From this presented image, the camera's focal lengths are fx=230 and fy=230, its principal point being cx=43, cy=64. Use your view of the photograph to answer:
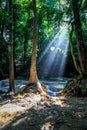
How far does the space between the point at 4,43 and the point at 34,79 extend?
14467 mm

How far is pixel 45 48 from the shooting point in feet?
114

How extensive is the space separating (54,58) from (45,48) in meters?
2.28

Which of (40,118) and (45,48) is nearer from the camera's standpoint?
(40,118)

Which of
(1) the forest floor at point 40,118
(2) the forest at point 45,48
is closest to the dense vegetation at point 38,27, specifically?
(2) the forest at point 45,48

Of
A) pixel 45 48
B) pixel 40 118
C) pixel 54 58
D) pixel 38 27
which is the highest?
pixel 38 27

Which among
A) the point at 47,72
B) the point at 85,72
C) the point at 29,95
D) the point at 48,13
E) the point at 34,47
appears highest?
the point at 48,13

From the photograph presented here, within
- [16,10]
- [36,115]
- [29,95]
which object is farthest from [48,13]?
[16,10]

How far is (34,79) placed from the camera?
12367 millimetres

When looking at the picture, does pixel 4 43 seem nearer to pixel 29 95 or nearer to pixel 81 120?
pixel 29 95

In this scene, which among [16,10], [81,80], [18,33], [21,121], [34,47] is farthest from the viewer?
[18,33]

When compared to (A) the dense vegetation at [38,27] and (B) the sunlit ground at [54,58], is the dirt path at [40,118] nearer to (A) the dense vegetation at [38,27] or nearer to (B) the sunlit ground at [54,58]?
(A) the dense vegetation at [38,27]

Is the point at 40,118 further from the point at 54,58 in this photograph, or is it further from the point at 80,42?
the point at 54,58

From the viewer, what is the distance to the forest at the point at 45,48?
11891 millimetres

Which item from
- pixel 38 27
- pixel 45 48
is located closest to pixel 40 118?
pixel 38 27
